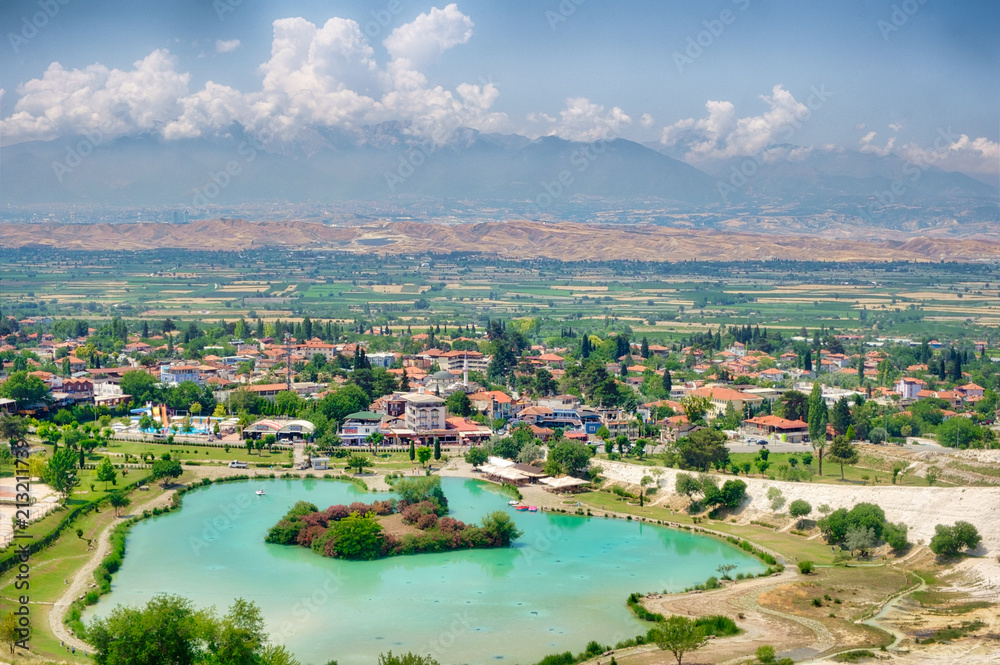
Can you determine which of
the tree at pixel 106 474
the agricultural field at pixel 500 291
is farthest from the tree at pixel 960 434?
the agricultural field at pixel 500 291

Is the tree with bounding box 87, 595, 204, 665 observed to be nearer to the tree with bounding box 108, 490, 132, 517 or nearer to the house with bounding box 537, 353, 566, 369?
the tree with bounding box 108, 490, 132, 517

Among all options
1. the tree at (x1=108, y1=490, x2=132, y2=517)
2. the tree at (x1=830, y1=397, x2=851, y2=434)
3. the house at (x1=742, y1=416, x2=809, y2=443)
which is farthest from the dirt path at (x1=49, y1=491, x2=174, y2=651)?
the tree at (x1=830, y1=397, x2=851, y2=434)

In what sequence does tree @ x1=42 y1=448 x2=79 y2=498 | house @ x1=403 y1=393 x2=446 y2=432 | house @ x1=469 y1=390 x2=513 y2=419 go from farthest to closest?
house @ x1=469 y1=390 x2=513 y2=419, house @ x1=403 y1=393 x2=446 y2=432, tree @ x1=42 y1=448 x2=79 y2=498

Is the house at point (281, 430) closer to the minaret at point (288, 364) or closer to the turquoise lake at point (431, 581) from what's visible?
the minaret at point (288, 364)

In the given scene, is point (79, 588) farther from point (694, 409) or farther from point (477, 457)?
point (694, 409)

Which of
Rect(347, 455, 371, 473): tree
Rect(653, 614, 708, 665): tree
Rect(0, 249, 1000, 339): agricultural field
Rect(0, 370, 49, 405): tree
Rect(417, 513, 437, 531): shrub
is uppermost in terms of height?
Rect(0, 249, 1000, 339): agricultural field

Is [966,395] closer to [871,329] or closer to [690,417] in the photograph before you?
[690,417]

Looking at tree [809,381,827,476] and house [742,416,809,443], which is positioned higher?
tree [809,381,827,476]
